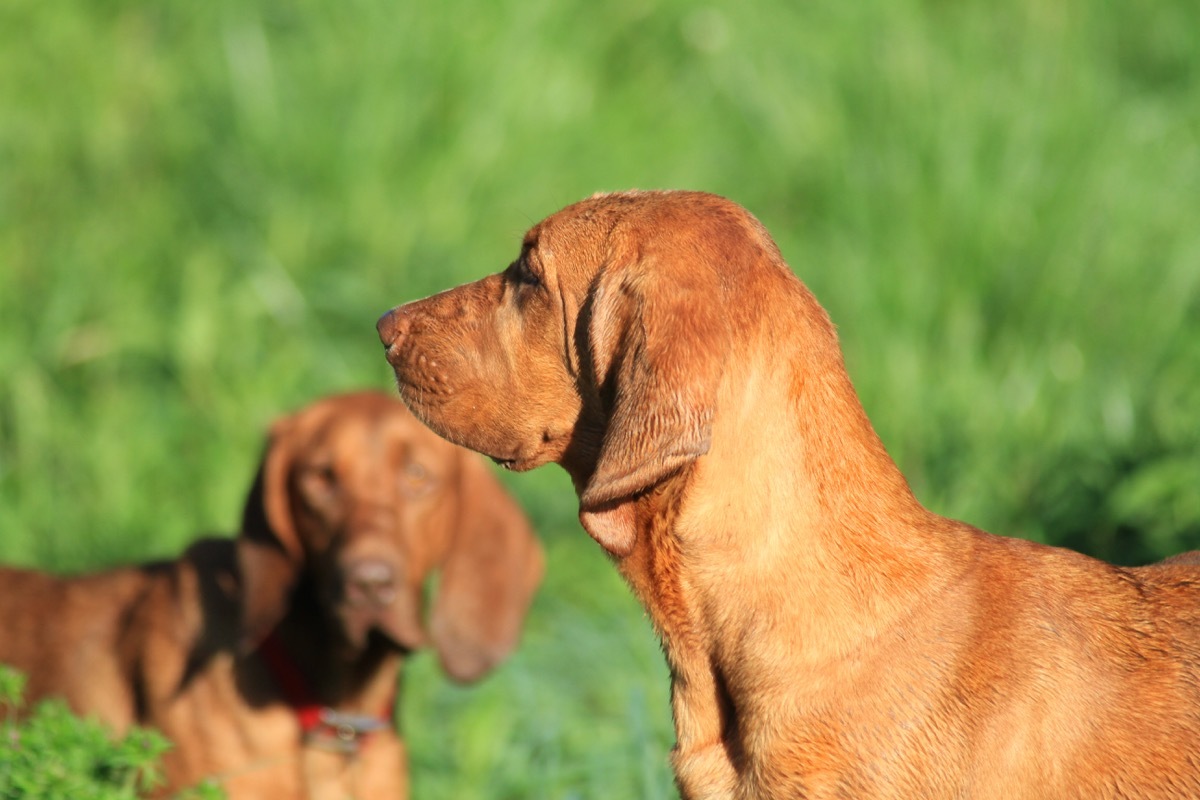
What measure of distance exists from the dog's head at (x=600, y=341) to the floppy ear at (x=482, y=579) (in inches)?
70.2

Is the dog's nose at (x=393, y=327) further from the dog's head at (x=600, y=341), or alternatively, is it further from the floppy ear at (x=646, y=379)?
the floppy ear at (x=646, y=379)

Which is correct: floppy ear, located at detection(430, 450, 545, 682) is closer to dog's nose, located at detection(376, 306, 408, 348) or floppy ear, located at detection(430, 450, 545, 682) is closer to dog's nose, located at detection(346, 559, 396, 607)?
dog's nose, located at detection(346, 559, 396, 607)

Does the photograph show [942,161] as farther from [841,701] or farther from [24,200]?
[841,701]

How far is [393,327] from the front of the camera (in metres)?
3.06

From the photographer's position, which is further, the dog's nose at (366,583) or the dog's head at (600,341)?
the dog's nose at (366,583)

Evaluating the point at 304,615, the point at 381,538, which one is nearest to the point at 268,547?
the point at 304,615

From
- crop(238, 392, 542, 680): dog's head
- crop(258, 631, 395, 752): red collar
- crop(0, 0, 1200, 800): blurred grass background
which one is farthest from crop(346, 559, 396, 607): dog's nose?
crop(0, 0, 1200, 800): blurred grass background

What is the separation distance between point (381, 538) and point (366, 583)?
15 cm

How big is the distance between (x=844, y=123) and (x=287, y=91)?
2.73 metres

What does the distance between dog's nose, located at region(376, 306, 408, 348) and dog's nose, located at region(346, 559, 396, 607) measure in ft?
4.31

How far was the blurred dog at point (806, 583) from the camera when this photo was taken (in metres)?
2.44

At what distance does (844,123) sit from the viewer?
7855 millimetres

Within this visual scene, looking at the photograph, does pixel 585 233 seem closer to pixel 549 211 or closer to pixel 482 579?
pixel 482 579

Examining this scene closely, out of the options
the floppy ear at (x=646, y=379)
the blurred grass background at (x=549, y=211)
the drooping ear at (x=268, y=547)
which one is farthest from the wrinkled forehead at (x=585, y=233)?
the blurred grass background at (x=549, y=211)
